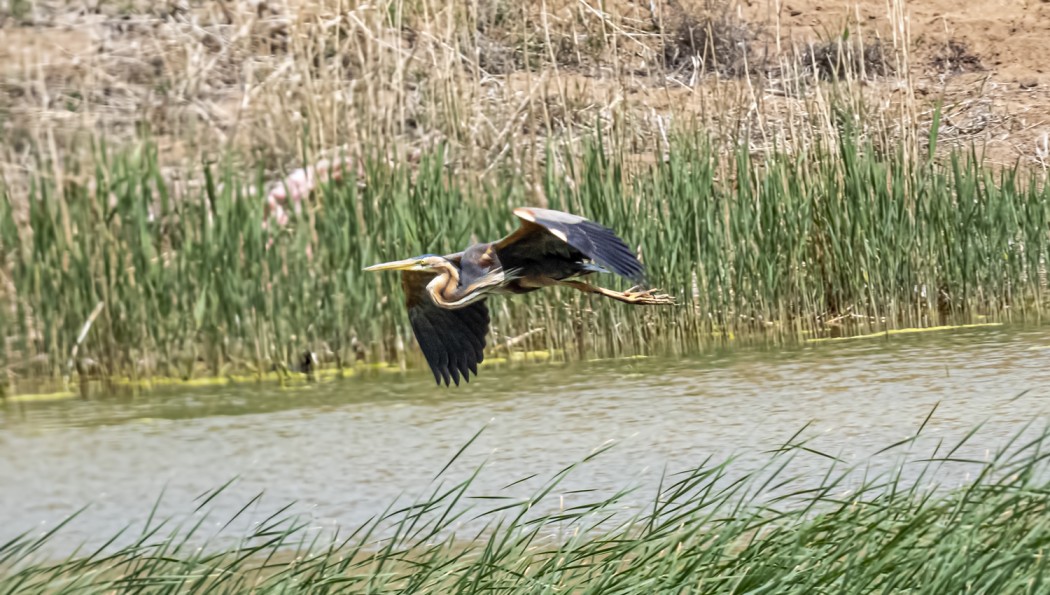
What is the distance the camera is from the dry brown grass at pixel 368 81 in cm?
693

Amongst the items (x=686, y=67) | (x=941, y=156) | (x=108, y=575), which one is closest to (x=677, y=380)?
(x=108, y=575)

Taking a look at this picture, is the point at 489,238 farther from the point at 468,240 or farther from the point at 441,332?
the point at 441,332

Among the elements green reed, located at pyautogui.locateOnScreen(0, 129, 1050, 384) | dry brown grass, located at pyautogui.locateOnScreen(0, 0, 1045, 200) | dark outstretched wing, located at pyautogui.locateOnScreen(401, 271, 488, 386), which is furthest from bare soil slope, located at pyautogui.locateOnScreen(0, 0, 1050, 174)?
dark outstretched wing, located at pyautogui.locateOnScreen(401, 271, 488, 386)

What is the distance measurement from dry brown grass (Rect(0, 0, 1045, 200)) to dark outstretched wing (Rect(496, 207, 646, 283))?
3.16 m

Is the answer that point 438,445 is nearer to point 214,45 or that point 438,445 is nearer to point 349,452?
point 349,452

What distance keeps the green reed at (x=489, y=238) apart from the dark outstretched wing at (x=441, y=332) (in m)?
2.38

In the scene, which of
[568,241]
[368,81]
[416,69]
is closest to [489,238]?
[368,81]

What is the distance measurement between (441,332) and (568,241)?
0.82 m

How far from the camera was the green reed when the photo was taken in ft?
19.8

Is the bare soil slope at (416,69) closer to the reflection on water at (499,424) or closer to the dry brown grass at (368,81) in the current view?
the dry brown grass at (368,81)

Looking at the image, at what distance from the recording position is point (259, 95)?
8.98m

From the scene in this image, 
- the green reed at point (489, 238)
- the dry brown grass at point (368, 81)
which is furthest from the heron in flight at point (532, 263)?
the dry brown grass at point (368, 81)

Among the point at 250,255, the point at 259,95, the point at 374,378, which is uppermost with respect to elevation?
the point at 259,95

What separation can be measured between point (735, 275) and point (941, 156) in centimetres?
511
